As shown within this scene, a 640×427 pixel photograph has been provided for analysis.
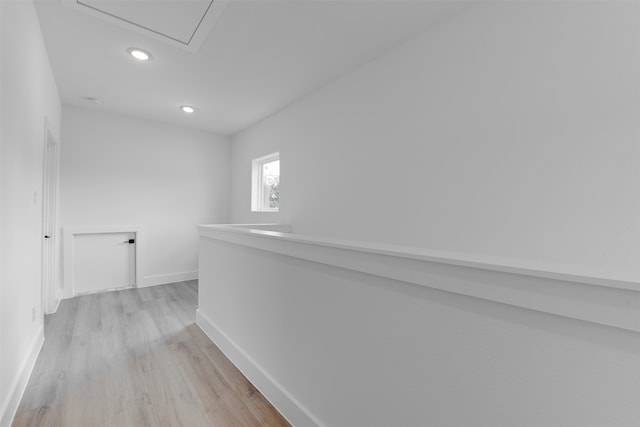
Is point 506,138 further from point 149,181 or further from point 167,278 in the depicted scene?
point 167,278

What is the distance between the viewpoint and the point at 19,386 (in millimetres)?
1617

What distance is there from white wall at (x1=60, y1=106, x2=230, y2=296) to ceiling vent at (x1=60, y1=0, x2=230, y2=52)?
2336 millimetres

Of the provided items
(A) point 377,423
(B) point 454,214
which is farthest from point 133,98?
(A) point 377,423

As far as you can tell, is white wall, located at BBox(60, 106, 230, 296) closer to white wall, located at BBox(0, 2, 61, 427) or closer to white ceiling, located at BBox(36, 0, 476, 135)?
white ceiling, located at BBox(36, 0, 476, 135)

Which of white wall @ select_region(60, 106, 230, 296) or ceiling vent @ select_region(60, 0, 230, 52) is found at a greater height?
ceiling vent @ select_region(60, 0, 230, 52)

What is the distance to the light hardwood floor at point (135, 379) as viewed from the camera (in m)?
1.51

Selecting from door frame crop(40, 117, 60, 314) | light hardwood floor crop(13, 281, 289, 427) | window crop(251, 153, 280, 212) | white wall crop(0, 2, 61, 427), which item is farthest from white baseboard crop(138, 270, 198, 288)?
white wall crop(0, 2, 61, 427)

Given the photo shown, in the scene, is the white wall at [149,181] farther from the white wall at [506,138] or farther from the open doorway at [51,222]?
the white wall at [506,138]

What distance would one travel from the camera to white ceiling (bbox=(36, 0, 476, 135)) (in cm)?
182

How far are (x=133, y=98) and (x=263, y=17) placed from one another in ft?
7.44

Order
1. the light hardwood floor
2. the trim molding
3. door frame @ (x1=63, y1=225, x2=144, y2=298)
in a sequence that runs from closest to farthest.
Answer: the trim molding
the light hardwood floor
door frame @ (x1=63, y1=225, x2=144, y2=298)

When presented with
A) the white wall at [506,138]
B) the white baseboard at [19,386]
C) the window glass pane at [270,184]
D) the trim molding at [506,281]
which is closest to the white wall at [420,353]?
the trim molding at [506,281]

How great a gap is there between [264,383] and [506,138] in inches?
80.8

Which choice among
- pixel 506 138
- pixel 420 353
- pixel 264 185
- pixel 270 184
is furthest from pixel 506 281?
pixel 264 185
